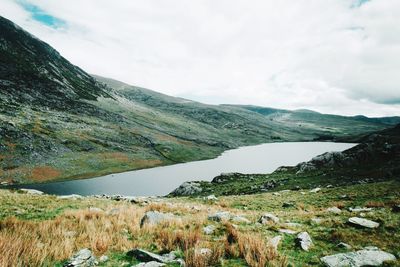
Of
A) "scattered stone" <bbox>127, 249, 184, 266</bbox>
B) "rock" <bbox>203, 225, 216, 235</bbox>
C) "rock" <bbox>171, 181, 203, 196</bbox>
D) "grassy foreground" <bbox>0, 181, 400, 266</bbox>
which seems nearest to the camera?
"grassy foreground" <bbox>0, 181, 400, 266</bbox>

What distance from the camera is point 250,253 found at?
801cm

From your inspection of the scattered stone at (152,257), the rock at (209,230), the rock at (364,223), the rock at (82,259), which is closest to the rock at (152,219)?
the rock at (209,230)

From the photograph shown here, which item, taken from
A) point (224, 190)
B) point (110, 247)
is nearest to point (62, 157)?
point (224, 190)

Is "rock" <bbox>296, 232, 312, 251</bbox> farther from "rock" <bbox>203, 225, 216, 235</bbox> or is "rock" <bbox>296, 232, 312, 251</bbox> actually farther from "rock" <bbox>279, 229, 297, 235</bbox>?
"rock" <bbox>203, 225, 216, 235</bbox>

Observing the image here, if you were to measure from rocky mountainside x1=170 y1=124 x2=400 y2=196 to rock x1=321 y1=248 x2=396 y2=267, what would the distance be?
111 feet

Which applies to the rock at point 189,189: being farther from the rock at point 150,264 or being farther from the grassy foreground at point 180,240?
the rock at point 150,264

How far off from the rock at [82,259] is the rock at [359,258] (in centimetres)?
624

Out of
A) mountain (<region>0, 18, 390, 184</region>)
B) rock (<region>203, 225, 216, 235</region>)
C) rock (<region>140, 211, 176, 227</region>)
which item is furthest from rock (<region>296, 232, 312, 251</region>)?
mountain (<region>0, 18, 390, 184</region>)

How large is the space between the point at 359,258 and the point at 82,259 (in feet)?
24.5

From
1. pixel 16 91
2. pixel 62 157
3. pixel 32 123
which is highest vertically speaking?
pixel 16 91

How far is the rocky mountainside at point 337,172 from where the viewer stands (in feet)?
136

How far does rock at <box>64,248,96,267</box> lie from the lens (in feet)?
23.8

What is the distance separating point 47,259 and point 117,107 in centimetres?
19981

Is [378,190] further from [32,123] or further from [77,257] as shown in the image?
[32,123]
